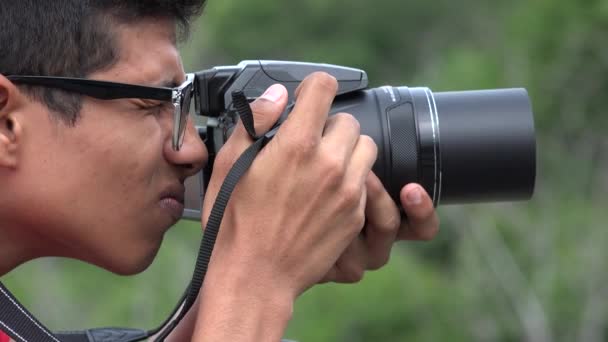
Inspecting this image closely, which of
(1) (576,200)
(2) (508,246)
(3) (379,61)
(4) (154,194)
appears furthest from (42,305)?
(4) (154,194)

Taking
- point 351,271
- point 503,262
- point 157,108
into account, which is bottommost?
point 503,262

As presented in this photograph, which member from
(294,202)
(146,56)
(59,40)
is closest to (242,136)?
(294,202)

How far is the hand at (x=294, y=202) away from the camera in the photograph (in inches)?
86.3

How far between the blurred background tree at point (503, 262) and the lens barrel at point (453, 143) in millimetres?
17017

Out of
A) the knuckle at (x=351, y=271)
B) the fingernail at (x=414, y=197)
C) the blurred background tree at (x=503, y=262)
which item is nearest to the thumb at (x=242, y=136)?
the fingernail at (x=414, y=197)

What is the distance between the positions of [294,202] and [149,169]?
1.19ft

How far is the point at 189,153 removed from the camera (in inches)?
95.6

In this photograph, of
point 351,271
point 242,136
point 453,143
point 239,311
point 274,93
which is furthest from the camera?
point 351,271

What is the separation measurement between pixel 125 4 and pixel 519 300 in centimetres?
1807

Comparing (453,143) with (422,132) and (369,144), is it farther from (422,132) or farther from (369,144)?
(369,144)

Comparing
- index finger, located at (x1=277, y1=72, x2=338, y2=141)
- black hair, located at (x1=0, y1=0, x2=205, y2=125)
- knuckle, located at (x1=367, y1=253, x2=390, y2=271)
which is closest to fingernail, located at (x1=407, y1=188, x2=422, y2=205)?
knuckle, located at (x1=367, y1=253, x2=390, y2=271)

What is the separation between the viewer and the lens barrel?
2.50 m

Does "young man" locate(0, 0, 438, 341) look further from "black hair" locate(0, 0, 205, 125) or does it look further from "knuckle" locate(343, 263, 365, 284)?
"knuckle" locate(343, 263, 365, 284)

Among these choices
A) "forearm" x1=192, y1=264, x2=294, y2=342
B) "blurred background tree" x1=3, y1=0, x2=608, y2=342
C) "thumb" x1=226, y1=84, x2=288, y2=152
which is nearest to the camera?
"forearm" x1=192, y1=264, x2=294, y2=342
